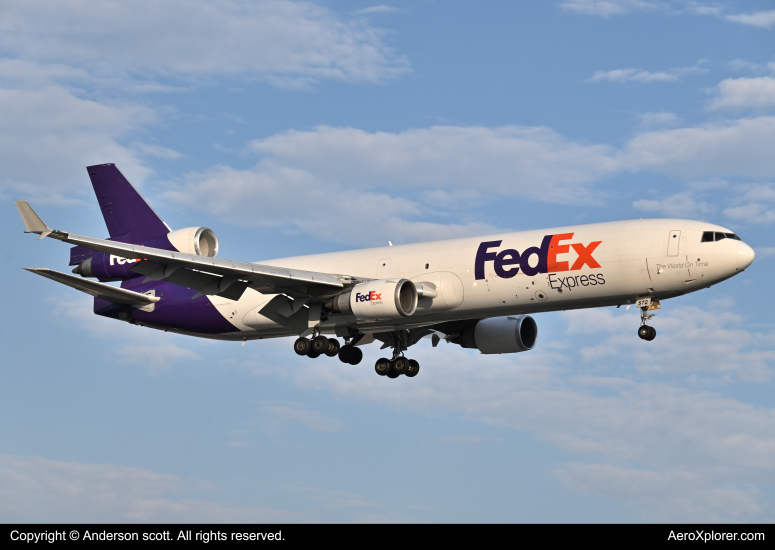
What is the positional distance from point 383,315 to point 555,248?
692cm

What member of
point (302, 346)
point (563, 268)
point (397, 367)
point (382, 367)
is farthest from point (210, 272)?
point (563, 268)

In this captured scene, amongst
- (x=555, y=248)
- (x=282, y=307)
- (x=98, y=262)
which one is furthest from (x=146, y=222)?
(x=555, y=248)

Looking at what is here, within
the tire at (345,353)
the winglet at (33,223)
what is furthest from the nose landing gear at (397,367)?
the winglet at (33,223)

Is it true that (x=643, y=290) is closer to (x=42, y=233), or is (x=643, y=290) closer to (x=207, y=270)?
(x=207, y=270)

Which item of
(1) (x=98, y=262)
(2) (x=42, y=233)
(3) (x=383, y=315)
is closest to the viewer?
(2) (x=42, y=233)

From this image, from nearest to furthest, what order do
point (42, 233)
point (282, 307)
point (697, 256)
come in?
point (42, 233) < point (697, 256) < point (282, 307)

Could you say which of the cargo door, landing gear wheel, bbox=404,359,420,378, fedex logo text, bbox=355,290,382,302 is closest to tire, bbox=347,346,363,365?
landing gear wheel, bbox=404,359,420,378

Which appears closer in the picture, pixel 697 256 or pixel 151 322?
pixel 697 256

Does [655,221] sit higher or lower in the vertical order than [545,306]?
higher

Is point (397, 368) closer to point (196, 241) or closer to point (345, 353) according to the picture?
point (345, 353)

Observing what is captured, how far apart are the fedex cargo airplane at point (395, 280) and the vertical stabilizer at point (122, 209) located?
0.21 feet

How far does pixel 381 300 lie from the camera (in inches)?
1478

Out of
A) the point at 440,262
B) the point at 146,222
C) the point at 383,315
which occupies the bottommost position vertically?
the point at 383,315

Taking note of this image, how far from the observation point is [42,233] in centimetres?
3262
